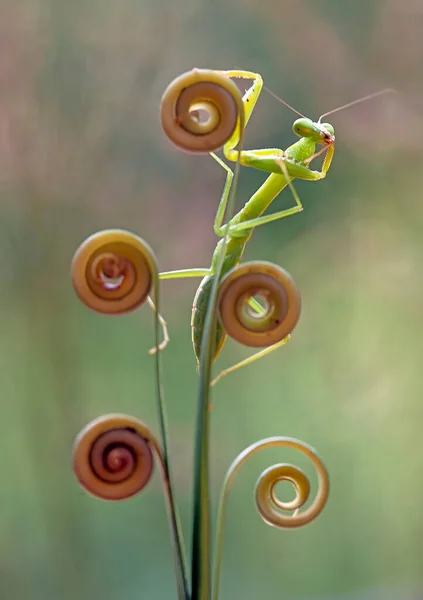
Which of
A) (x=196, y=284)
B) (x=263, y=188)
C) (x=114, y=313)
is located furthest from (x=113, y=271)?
(x=196, y=284)

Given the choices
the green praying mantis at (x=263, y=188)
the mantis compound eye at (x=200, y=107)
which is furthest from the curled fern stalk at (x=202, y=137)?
the green praying mantis at (x=263, y=188)

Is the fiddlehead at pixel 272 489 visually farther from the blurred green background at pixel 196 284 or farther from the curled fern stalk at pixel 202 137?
the blurred green background at pixel 196 284

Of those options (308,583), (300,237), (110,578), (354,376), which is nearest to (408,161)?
(300,237)

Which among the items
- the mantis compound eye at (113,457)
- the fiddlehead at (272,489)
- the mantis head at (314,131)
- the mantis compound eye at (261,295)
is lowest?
the fiddlehead at (272,489)

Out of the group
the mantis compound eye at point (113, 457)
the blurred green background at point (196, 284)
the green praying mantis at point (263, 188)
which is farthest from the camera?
the blurred green background at point (196, 284)

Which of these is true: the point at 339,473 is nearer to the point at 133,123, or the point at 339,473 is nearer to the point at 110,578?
the point at 110,578

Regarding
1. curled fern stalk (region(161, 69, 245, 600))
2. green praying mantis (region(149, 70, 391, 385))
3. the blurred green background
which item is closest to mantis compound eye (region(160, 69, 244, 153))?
curled fern stalk (region(161, 69, 245, 600))

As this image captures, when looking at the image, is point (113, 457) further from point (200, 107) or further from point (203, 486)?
point (200, 107)
